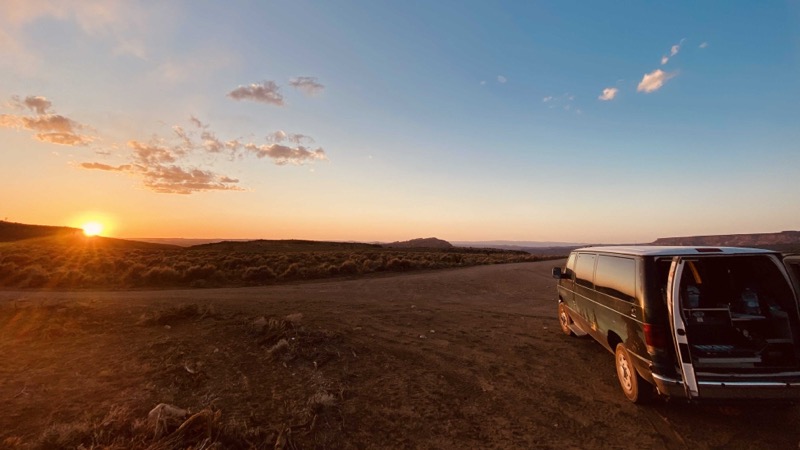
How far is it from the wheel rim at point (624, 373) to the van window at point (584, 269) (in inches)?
67.8

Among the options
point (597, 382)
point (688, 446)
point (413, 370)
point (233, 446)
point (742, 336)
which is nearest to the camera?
point (233, 446)

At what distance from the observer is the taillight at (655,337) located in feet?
16.6

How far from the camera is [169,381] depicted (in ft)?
20.8

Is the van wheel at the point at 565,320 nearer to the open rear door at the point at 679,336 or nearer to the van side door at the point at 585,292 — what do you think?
the van side door at the point at 585,292

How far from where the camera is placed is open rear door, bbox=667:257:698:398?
4.82 meters

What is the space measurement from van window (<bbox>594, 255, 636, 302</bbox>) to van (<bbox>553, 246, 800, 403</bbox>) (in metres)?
0.02

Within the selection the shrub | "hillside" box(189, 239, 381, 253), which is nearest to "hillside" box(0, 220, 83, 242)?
"hillside" box(189, 239, 381, 253)

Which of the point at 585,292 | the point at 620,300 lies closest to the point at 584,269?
the point at 585,292

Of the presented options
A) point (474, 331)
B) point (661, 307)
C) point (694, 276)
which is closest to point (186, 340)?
point (474, 331)

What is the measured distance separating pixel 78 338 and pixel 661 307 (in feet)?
38.5

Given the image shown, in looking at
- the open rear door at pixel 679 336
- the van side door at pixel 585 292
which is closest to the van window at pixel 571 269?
the van side door at pixel 585 292

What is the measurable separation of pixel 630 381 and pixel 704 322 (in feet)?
4.67

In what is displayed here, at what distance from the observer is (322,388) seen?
6332mm

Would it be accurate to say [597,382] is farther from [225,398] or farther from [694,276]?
[225,398]
